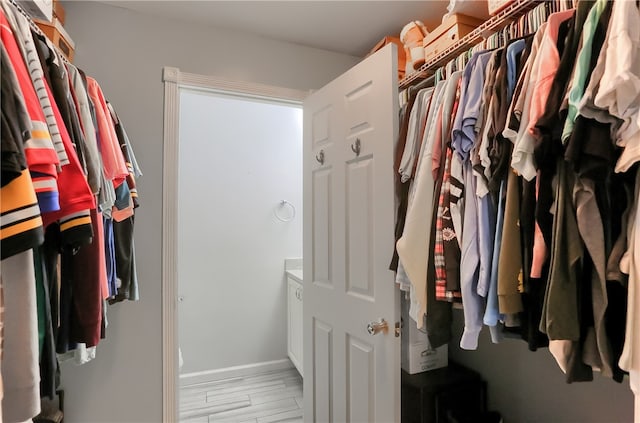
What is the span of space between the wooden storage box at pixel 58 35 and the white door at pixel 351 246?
45.1 inches

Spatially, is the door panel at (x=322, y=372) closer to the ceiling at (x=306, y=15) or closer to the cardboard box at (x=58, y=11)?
the ceiling at (x=306, y=15)

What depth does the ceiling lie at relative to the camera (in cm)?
173

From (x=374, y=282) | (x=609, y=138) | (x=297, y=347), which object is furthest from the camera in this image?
(x=297, y=347)

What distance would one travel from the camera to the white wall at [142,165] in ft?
5.53

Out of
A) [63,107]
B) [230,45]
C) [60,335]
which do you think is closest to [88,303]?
[60,335]

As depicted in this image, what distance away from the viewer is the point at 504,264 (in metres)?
0.89

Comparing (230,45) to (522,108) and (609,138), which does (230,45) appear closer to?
(522,108)

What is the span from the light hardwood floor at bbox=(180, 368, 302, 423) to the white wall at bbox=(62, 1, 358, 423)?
27.5 inches

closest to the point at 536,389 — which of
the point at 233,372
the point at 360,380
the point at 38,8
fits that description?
the point at 360,380

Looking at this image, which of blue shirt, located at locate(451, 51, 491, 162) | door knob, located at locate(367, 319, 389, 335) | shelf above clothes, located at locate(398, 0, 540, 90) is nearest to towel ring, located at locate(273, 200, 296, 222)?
shelf above clothes, located at locate(398, 0, 540, 90)

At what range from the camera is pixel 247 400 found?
2551 mm

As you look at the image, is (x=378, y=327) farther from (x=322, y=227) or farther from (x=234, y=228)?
(x=234, y=228)

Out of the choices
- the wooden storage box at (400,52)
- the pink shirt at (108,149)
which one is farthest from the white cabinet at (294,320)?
the pink shirt at (108,149)

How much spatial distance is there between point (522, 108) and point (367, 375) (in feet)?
3.82
